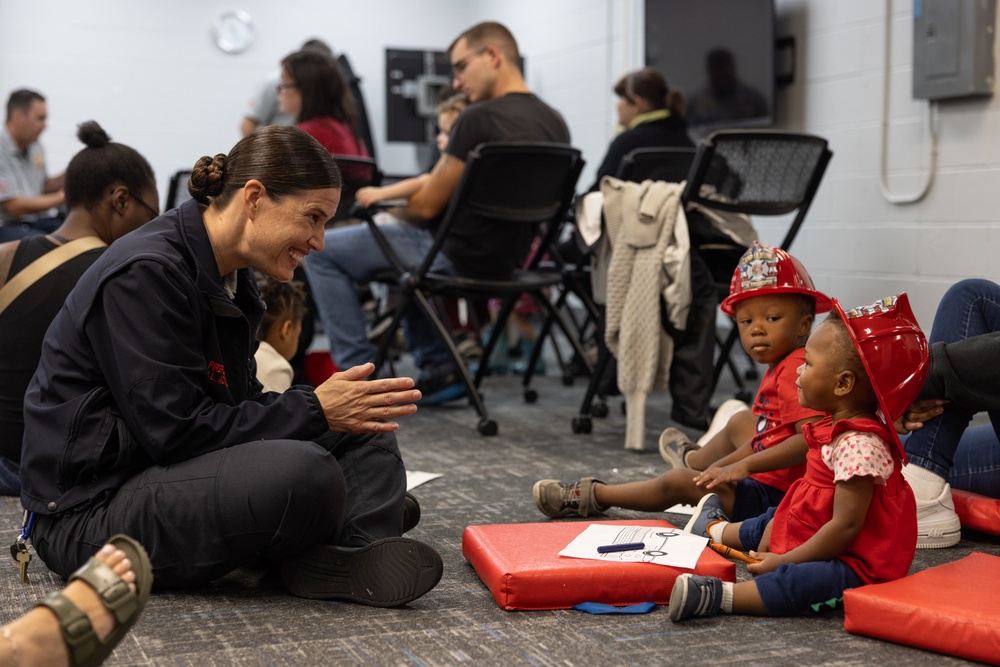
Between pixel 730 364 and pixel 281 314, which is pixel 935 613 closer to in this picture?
pixel 281 314

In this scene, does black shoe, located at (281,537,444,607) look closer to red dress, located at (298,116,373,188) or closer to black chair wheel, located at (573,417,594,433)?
black chair wheel, located at (573,417,594,433)

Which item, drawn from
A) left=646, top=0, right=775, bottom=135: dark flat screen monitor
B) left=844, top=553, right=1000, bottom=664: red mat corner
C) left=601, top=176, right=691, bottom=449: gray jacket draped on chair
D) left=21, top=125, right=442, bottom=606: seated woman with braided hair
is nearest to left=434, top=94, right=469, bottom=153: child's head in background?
left=646, top=0, right=775, bottom=135: dark flat screen monitor

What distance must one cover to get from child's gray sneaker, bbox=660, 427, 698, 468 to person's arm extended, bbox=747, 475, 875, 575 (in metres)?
0.86

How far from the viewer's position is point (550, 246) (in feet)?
13.6

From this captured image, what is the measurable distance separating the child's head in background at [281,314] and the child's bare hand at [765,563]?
143cm

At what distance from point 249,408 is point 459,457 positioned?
1345 millimetres

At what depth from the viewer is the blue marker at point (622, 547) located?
183 cm

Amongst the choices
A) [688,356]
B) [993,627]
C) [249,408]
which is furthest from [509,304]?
[993,627]

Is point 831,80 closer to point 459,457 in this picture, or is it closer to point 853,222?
point 853,222

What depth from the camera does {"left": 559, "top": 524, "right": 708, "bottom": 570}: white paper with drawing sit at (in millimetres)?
1776

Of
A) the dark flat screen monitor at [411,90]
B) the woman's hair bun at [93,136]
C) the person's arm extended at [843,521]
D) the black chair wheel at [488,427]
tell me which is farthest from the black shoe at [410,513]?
the dark flat screen monitor at [411,90]

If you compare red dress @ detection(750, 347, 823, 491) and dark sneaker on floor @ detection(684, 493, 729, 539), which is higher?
red dress @ detection(750, 347, 823, 491)

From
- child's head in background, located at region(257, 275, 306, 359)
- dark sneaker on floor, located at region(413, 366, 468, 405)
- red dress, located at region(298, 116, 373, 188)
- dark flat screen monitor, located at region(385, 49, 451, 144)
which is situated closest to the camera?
child's head in background, located at region(257, 275, 306, 359)

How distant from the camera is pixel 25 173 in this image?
5.28 meters
